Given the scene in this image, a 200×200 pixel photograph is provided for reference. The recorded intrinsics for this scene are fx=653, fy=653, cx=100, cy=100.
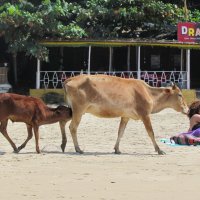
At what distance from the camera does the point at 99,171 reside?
10250 mm

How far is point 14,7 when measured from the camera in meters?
Result: 24.5

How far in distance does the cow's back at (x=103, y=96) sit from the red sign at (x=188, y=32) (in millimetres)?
13680

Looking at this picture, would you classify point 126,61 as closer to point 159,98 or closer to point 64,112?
point 159,98

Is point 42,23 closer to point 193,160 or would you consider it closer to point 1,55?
point 1,55

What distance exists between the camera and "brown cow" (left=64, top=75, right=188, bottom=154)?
12.7m

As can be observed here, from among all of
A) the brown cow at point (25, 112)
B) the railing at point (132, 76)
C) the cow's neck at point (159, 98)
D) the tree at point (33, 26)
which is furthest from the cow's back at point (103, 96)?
the railing at point (132, 76)

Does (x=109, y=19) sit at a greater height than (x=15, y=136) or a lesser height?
greater

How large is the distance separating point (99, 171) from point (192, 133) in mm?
4001

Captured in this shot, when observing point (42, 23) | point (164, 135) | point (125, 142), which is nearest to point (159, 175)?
point (125, 142)

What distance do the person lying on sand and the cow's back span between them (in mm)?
1274

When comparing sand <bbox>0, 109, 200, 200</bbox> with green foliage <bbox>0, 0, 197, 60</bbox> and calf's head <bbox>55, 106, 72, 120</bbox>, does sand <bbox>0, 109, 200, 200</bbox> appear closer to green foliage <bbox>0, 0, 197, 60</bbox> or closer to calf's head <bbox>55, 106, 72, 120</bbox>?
calf's head <bbox>55, 106, 72, 120</bbox>

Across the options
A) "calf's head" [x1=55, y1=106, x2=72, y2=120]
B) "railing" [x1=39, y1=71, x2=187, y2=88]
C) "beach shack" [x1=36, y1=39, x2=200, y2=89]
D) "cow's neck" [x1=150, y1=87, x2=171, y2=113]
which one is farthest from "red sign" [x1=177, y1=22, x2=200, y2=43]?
"calf's head" [x1=55, y1=106, x2=72, y2=120]

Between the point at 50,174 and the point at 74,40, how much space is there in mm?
15746

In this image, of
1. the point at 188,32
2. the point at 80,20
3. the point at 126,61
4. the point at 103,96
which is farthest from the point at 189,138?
the point at 126,61
